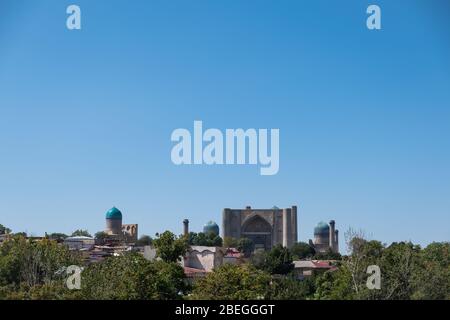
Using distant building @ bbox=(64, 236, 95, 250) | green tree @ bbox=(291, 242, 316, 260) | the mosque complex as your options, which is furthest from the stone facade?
distant building @ bbox=(64, 236, 95, 250)

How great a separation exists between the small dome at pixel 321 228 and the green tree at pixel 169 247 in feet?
283

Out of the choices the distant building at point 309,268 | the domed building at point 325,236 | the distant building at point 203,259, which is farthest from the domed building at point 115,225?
the distant building at point 203,259

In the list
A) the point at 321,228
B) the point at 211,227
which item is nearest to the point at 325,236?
the point at 321,228

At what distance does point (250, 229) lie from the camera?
132m

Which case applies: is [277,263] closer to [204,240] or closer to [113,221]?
[204,240]

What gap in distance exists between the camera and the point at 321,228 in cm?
14212

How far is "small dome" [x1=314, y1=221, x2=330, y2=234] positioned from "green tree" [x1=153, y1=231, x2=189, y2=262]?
8641 cm

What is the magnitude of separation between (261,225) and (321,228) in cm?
1544

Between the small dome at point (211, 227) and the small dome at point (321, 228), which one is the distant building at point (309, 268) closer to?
the small dome at point (211, 227)

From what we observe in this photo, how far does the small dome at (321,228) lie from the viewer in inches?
5595

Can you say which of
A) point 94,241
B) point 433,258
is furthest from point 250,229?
point 433,258
